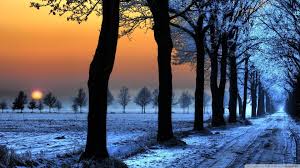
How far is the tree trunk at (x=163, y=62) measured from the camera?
2189 cm

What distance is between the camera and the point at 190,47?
43906 millimetres

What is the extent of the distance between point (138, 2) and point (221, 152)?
12042mm

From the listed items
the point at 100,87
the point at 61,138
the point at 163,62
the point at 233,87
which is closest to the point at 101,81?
the point at 100,87

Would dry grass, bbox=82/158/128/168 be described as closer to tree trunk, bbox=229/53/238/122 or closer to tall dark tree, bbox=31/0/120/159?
tall dark tree, bbox=31/0/120/159

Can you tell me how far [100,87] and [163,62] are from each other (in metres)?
8.96

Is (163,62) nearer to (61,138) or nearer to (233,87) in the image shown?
(61,138)

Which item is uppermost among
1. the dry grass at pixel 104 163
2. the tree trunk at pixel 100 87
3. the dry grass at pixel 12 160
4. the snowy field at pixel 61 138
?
the tree trunk at pixel 100 87

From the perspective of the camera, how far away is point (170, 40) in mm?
22469

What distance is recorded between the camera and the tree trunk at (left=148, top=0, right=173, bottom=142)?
2189cm

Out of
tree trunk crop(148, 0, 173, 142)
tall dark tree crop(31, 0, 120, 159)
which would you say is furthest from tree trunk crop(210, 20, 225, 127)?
tall dark tree crop(31, 0, 120, 159)

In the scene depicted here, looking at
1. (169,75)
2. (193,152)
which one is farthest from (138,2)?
(193,152)

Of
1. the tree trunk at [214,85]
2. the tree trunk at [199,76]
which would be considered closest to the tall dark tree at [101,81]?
the tree trunk at [199,76]

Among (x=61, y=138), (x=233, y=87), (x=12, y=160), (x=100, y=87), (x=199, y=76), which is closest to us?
(x=12, y=160)

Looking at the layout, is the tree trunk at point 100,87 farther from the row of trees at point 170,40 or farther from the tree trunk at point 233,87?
the tree trunk at point 233,87
